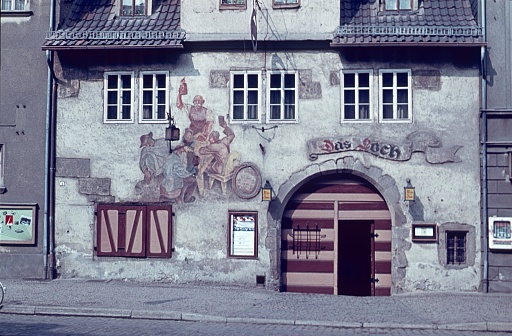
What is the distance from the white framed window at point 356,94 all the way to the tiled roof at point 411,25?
0.93 meters

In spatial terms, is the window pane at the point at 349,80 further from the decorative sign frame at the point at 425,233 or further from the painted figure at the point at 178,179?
the painted figure at the point at 178,179

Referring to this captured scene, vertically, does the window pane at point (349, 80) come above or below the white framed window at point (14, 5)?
below

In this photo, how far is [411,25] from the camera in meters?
19.1

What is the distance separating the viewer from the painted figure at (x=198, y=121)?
63.3 feet

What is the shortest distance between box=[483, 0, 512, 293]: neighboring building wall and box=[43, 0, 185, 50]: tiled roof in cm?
755

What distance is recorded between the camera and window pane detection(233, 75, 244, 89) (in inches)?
763

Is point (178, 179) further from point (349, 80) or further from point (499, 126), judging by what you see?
point (499, 126)

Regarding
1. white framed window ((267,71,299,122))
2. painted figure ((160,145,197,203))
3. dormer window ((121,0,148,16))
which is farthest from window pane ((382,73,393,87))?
dormer window ((121,0,148,16))

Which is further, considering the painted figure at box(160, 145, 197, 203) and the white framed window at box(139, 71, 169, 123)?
the white framed window at box(139, 71, 169, 123)

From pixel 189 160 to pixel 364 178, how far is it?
4332 millimetres

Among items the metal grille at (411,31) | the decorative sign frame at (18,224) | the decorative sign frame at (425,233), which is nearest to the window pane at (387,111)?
the metal grille at (411,31)

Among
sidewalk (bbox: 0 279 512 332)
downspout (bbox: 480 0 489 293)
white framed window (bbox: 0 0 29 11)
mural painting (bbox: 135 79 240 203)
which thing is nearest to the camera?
sidewalk (bbox: 0 279 512 332)

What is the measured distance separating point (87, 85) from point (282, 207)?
5853mm

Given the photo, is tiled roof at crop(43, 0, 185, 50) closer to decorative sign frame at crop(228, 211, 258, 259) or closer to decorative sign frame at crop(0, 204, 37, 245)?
decorative sign frame at crop(0, 204, 37, 245)
